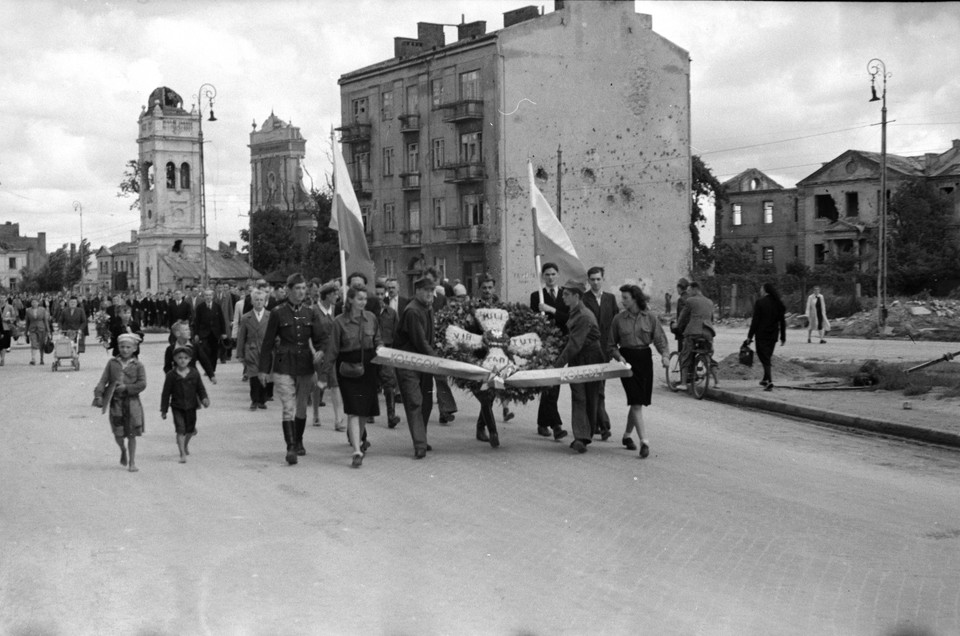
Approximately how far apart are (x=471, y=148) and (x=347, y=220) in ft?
152

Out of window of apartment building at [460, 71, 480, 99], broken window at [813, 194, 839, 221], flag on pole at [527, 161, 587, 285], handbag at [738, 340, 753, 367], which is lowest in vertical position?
handbag at [738, 340, 753, 367]

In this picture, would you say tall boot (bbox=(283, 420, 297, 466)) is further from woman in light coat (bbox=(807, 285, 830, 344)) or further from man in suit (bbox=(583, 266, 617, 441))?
woman in light coat (bbox=(807, 285, 830, 344))

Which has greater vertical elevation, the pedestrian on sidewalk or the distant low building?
the distant low building

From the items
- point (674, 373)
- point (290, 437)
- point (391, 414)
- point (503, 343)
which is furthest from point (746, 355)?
point (290, 437)

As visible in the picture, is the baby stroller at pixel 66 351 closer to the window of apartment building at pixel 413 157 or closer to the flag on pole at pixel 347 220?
the flag on pole at pixel 347 220

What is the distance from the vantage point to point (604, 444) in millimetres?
15188

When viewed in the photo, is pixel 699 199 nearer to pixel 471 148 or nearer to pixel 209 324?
pixel 471 148

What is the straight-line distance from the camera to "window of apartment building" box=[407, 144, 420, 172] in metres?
67.9

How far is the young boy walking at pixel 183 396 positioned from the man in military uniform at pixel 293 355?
2.68 feet

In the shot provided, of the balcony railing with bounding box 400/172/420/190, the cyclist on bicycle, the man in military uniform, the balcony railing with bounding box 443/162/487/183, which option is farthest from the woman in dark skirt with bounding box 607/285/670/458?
the balcony railing with bounding box 400/172/420/190

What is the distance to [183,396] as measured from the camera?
46.8ft

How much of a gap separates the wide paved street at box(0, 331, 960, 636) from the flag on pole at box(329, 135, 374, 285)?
283 cm

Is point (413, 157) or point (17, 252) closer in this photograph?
point (413, 157)

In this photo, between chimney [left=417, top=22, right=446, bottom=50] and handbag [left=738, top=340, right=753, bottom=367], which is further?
chimney [left=417, top=22, right=446, bottom=50]
